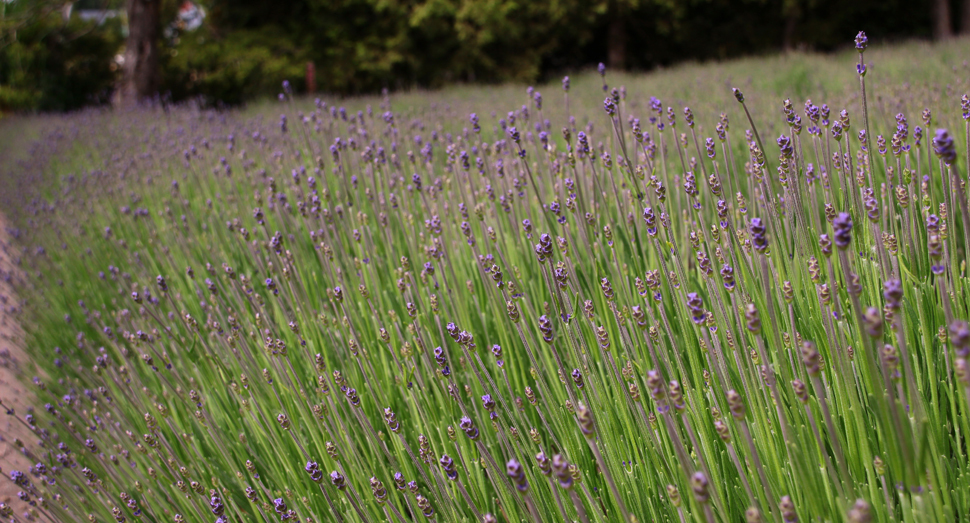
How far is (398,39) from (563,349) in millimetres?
13347

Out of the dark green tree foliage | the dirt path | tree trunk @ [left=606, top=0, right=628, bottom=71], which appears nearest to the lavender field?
the dirt path

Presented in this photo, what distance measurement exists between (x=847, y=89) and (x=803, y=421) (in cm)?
482

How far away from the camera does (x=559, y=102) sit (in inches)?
337

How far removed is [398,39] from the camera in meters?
13.9

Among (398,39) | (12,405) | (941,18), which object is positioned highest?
(398,39)

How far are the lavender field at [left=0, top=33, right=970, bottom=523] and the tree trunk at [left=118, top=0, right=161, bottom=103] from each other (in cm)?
1084

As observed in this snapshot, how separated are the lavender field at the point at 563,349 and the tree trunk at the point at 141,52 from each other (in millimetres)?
10843

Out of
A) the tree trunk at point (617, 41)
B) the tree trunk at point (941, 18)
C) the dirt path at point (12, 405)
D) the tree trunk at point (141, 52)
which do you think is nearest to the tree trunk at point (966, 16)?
the tree trunk at point (941, 18)

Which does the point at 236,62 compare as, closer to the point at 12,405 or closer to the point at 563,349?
the point at 12,405

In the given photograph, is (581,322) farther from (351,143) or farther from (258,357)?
(351,143)

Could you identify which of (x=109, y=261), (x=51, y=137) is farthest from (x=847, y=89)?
(x=51, y=137)

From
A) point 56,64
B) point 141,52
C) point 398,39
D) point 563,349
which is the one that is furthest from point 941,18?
point 56,64

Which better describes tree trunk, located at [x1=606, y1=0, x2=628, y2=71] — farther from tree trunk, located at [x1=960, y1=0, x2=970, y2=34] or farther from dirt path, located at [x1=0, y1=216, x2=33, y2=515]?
dirt path, located at [x1=0, y1=216, x2=33, y2=515]

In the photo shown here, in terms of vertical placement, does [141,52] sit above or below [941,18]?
above
